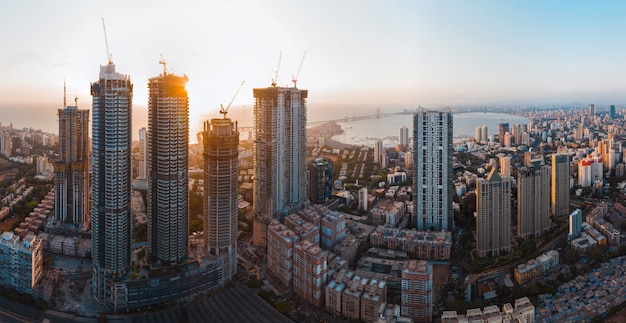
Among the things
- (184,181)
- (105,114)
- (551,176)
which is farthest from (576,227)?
(105,114)

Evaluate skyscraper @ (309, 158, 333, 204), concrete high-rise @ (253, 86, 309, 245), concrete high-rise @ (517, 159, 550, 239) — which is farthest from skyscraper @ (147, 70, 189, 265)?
concrete high-rise @ (517, 159, 550, 239)

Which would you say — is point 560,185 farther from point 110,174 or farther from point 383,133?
point 383,133

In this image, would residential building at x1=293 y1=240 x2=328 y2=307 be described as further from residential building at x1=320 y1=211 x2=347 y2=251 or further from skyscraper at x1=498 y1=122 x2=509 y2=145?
skyscraper at x1=498 y1=122 x2=509 y2=145

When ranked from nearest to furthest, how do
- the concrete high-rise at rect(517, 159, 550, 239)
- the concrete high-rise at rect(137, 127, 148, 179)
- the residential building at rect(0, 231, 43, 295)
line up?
the residential building at rect(0, 231, 43, 295)
the concrete high-rise at rect(517, 159, 550, 239)
the concrete high-rise at rect(137, 127, 148, 179)

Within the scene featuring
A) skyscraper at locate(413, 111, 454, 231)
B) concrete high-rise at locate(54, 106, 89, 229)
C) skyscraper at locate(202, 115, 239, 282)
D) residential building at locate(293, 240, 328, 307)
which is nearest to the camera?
residential building at locate(293, 240, 328, 307)

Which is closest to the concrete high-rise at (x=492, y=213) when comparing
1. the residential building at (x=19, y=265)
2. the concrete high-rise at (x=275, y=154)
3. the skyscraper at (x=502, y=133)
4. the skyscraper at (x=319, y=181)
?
the concrete high-rise at (x=275, y=154)

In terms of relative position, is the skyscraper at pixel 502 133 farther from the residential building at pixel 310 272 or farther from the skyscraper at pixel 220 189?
the skyscraper at pixel 220 189
